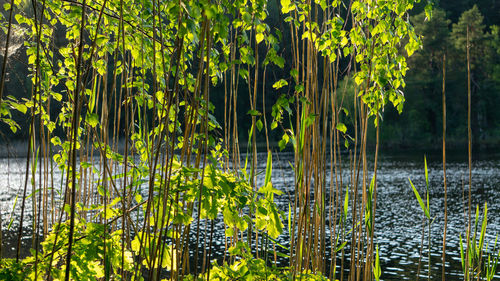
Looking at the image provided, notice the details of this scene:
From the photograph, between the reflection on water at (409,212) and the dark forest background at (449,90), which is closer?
the reflection on water at (409,212)

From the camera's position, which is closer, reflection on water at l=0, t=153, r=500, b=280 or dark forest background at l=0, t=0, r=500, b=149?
reflection on water at l=0, t=153, r=500, b=280

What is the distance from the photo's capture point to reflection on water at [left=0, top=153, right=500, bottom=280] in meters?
8.77

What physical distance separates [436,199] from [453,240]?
5.41m

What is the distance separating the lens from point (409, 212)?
44.9ft

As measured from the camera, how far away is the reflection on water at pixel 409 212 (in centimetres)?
877

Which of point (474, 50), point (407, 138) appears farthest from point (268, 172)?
point (474, 50)

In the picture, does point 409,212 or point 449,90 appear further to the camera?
point 449,90

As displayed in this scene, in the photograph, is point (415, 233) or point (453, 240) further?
point (415, 233)

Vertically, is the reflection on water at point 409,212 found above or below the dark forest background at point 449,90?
below

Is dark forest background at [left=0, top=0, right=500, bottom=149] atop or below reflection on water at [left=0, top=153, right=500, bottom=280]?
atop

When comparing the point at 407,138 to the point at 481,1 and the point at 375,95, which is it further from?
the point at 375,95

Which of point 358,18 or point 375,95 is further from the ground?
point 358,18

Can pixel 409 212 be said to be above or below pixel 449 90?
below

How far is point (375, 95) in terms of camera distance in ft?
8.23
